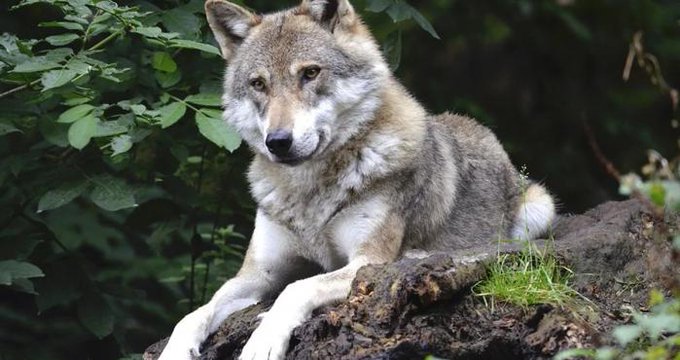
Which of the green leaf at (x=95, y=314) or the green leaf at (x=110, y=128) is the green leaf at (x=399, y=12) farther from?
the green leaf at (x=95, y=314)

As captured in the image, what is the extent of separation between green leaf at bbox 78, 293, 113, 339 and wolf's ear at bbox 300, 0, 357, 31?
2231 millimetres

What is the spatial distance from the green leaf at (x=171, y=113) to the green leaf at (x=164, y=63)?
34cm

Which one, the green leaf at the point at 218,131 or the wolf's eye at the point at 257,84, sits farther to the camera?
the wolf's eye at the point at 257,84

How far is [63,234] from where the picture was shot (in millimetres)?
8742

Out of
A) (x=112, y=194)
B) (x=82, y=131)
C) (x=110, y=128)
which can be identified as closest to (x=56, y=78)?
(x=82, y=131)

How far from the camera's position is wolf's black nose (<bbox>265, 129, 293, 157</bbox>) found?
541 centimetres

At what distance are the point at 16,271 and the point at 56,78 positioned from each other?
111cm

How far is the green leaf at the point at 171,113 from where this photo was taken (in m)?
5.76

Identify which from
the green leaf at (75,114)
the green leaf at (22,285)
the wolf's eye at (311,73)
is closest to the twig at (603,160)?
the wolf's eye at (311,73)

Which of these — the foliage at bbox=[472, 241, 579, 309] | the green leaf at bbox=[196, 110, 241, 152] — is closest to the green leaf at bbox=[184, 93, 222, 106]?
the green leaf at bbox=[196, 110, 241, 152]

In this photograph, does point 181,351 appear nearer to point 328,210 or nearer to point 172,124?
point 328,210

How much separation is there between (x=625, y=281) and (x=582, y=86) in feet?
23.8

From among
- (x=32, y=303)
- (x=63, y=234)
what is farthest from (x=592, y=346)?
(x=32, y=303)

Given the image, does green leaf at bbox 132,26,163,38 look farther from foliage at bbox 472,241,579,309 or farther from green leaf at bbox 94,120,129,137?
foliage at bbox 472,241,579,309
